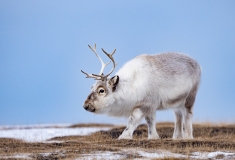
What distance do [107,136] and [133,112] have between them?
15.8ft

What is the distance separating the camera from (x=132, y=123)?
14711 millimetres

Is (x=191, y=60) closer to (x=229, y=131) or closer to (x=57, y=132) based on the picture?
(x=229, y=131)

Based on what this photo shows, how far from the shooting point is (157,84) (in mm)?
15398

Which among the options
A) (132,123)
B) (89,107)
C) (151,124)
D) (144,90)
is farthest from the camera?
(151,124)

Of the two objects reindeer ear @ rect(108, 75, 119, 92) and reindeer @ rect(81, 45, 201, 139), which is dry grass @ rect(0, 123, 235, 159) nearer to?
reindeer @ rect(81, 45, 201, 139)

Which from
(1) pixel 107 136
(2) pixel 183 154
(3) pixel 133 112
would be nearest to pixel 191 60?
(3) pixel 133 112

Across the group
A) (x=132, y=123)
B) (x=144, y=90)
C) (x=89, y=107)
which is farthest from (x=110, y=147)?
(x=144, y=90)

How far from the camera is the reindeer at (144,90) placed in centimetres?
1493

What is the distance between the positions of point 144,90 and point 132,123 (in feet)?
3.36

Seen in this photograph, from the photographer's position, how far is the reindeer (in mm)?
14930

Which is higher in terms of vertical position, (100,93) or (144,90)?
(144,90)

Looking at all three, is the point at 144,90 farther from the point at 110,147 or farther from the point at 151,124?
the point at 110,147

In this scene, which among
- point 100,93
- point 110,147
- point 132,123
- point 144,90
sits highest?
point 144,90

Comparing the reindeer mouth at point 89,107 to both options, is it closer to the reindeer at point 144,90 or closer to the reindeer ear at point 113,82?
the reindeer at point 144,90
